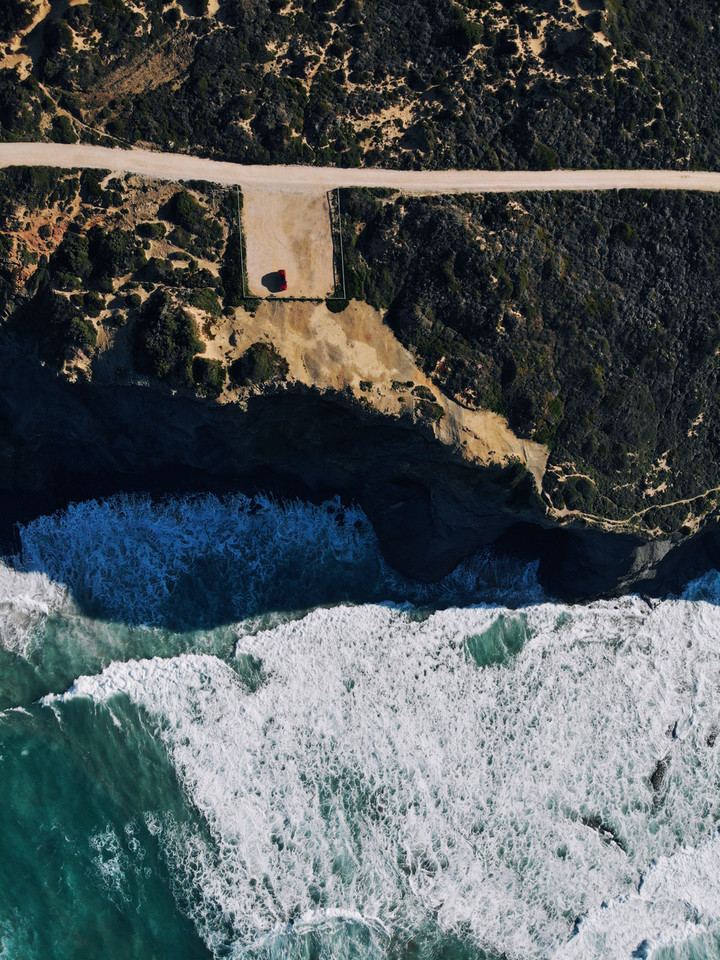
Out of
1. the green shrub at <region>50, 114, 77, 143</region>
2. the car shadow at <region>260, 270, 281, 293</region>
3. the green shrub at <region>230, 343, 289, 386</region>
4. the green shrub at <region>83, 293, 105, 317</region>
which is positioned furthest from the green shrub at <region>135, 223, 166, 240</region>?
the green shrub at <region>230, 343, 289, 386</region>

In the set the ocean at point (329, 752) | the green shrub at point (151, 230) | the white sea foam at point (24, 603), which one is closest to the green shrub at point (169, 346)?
the green shrub at point (151, 230)

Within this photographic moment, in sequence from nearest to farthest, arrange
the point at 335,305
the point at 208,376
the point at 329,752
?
the point at 208,376 < the point at 335,305 < the point at 329,752

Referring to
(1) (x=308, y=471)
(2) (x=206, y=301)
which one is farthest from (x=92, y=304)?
(1) (x=308, y=471)

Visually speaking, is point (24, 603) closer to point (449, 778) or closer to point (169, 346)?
point (169, 346)

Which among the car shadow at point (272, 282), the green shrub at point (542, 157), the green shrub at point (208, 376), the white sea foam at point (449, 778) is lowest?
the white sea foam at point (449, 778)

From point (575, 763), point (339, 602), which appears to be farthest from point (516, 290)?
point (575, 763)

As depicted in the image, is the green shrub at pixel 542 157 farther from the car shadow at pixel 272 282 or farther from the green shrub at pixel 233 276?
the green shrub at pixel 233 276

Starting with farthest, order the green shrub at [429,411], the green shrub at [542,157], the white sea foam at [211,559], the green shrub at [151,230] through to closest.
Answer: the white sea foam at [211,559] < the green shrub at [542,157] < the green shrub at [429,411] < the green shrub at [151,230]

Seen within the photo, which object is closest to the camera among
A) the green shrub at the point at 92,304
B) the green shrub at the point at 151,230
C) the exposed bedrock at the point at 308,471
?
the green shrub at the point at 92,304
